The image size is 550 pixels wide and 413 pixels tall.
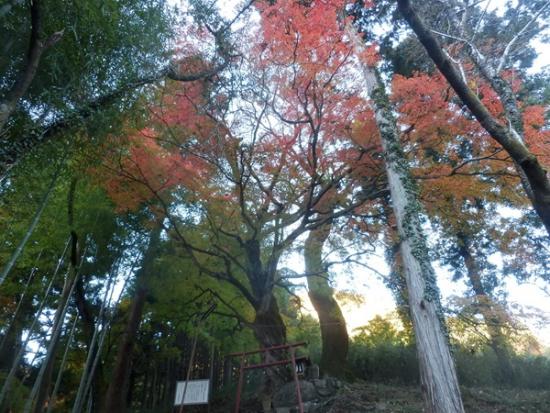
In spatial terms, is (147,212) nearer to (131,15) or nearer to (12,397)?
(131,15)

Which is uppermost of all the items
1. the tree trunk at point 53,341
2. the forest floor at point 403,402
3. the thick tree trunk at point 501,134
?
the thick tree trunk at point 501,134

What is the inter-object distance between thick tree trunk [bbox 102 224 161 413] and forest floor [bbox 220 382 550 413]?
8.06 feet

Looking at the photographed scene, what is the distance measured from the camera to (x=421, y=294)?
419cm

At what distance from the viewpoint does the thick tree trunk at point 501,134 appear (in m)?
3.45

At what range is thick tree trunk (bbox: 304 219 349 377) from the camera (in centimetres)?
833

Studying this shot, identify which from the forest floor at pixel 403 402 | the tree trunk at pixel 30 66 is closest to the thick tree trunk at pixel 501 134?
the tree trunk at pixel 30 66

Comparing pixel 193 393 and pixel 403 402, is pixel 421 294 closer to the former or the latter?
pixel 403 402

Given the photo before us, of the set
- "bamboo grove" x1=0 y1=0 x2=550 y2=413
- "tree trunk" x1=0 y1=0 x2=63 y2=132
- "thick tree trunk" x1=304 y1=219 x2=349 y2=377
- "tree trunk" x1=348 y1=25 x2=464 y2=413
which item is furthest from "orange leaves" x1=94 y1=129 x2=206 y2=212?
"tree trunk" x1=348 y1=25 x2=464 y2=413

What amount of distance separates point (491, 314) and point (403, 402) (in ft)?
9.03

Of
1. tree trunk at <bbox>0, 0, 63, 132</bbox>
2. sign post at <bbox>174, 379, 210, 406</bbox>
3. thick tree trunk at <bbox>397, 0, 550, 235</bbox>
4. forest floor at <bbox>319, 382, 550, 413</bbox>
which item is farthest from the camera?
forest floor at <bbox>319, 382, 550, 413</bbox>

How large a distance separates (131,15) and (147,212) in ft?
14.5

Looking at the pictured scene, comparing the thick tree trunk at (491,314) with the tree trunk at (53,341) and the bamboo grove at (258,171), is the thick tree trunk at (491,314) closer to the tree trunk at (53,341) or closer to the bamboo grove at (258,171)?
the bamboo grove at (258,171)

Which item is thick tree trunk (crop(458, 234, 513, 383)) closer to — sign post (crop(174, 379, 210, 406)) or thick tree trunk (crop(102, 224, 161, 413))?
sign post (crop(174, 379, 210, 406))

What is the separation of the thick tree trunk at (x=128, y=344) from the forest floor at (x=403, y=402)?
2.46m
